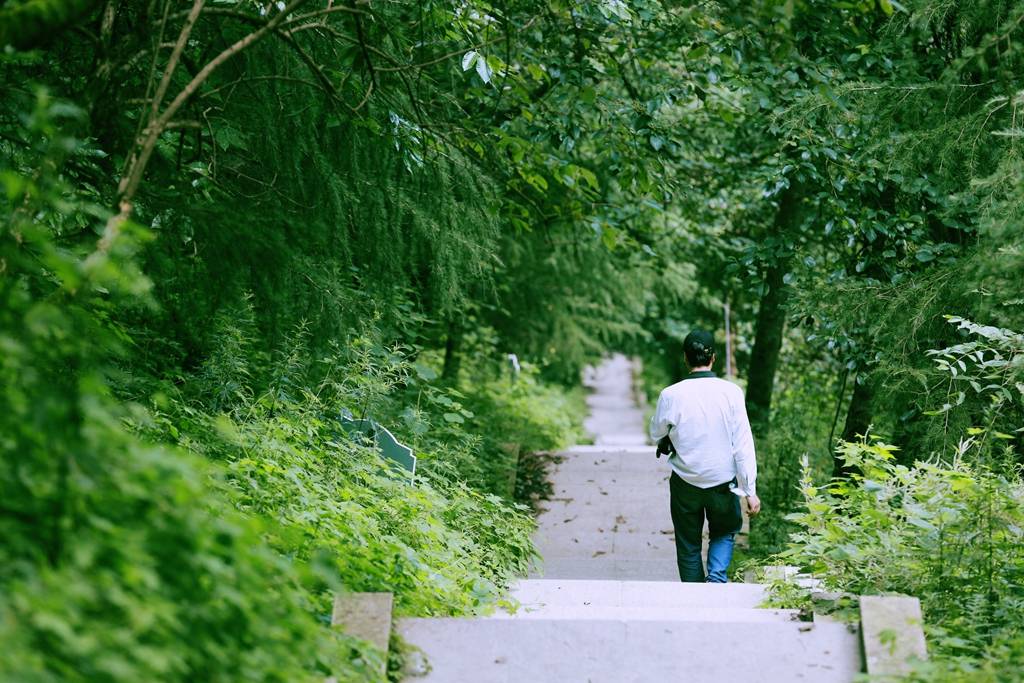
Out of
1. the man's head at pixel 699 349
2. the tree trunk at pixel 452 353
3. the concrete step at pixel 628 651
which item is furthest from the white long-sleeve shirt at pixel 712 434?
the tree trunk at pixel 452 353

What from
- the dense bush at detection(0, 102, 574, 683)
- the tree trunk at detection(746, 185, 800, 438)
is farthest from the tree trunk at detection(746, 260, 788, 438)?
the dense bush at detection(0, 102, 574, 683)

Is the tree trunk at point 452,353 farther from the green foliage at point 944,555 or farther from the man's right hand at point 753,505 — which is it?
the green foliage at point 944,555

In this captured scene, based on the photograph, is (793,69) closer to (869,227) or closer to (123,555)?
(869,227)

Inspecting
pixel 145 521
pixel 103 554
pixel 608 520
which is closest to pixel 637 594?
pixel 145 521

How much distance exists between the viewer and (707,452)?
6922mm

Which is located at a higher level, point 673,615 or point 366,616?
point 366,616

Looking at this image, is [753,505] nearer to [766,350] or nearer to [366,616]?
[366,616]

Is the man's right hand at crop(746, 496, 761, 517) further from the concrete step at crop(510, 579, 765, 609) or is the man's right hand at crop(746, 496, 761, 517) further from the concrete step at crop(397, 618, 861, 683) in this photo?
the concrete step at crop(397, 618, 861, 683)

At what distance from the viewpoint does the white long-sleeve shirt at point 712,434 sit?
692 centimetres

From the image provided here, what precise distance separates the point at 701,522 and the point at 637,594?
106 centimetres

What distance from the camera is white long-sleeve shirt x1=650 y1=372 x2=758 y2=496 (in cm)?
692

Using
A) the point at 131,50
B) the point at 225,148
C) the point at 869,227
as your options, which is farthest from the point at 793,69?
the point at 131,50

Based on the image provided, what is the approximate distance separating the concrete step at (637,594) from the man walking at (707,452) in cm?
76

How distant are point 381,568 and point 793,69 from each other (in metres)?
6.23
